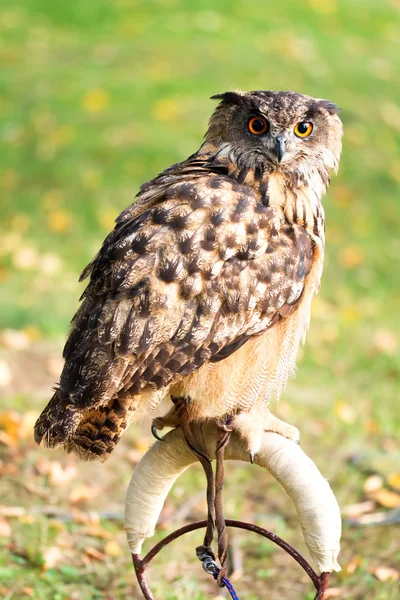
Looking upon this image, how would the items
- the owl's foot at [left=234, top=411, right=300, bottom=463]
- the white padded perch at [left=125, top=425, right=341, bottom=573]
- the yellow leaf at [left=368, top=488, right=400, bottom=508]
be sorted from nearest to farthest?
the white padded perch at [left=125, top=425, right=341, bottom=573] < the owl's foot at [left=234, top=411, right=300, bottom=463] < the yellow leaf at [left=368, top=488, right=400, bottom=508]

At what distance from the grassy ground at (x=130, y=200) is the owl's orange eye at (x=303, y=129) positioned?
1.98 metres

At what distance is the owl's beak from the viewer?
282 centimetres

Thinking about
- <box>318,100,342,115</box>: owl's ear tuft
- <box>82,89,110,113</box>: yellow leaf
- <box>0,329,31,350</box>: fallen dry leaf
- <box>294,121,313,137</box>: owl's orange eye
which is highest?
<box>82,89,110,113</box>: yellow leaf

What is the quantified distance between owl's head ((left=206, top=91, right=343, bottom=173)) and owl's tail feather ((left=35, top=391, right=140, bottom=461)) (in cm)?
89

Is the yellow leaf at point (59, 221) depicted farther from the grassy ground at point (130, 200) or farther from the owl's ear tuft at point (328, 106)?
the owl's ear tuft at point (328, 106)

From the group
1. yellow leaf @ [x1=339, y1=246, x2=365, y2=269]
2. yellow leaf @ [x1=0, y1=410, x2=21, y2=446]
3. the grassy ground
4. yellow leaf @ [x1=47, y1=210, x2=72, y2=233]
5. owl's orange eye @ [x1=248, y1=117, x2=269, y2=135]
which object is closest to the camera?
owl's orange eye @ [x1=248, y1=117, x2=269, y2=135]

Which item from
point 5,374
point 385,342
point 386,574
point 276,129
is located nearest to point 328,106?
point 276,129

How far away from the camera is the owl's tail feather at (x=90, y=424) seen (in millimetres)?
2656

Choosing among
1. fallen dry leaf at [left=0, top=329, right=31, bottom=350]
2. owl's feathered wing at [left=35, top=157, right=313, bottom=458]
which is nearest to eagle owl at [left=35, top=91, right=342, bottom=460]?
owl's feathered wing at [left=35, top=157, right=313, bottom=458]

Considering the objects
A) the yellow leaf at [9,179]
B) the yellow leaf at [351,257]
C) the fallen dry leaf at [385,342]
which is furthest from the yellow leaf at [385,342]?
the yellow leaf at [9,179]

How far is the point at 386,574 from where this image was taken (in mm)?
3877

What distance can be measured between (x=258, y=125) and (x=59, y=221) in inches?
211

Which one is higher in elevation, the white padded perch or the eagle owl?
the eagle owl

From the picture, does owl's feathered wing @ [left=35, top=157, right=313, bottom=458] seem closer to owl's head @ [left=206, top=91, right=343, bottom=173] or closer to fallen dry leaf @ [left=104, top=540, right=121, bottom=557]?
owl's head @ [left=206, top=91, right=343, bottom=173]
